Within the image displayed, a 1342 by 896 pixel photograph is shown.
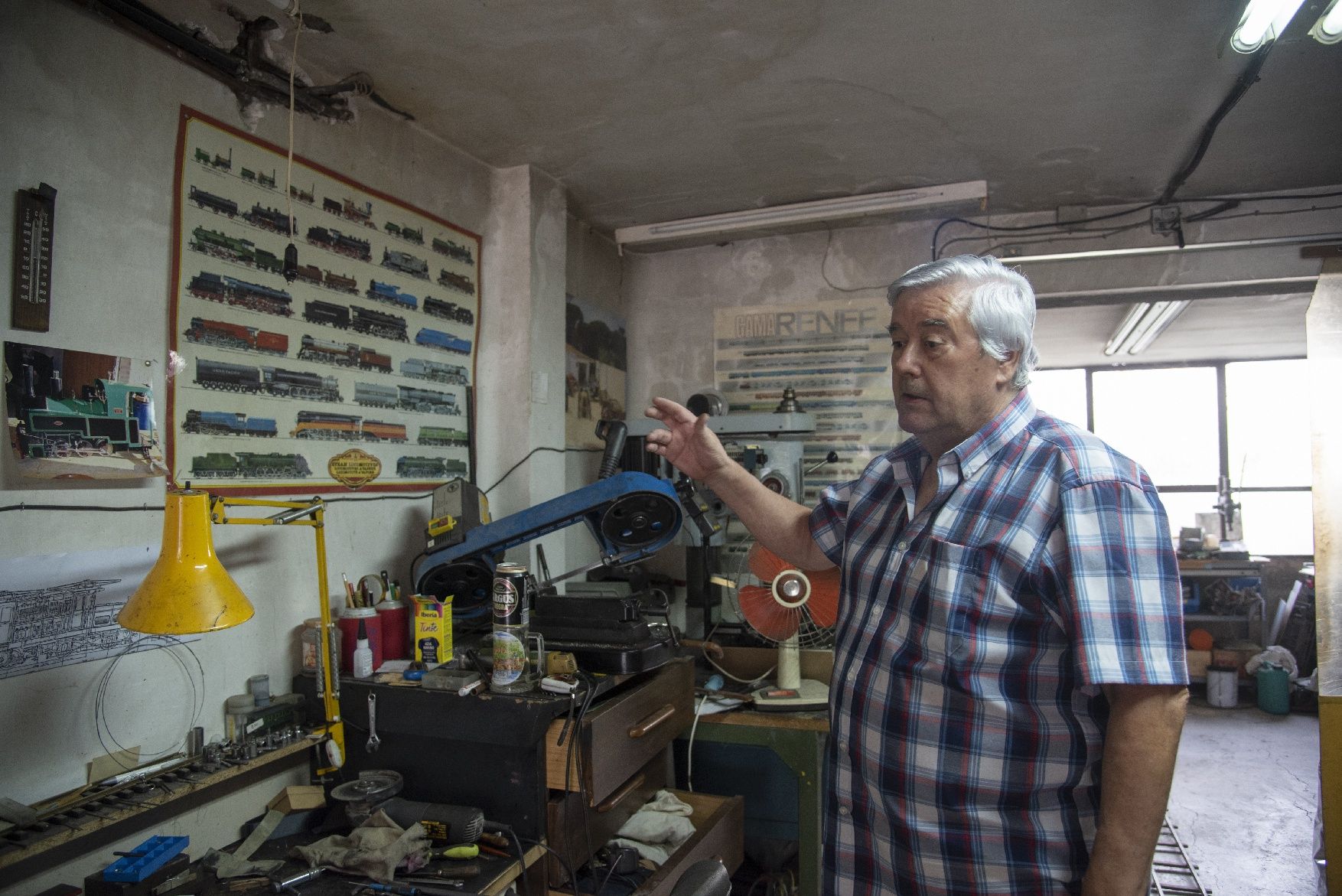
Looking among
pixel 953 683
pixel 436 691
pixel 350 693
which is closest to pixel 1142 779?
pixel 953 683

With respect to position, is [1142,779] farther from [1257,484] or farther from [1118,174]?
[1257,484]

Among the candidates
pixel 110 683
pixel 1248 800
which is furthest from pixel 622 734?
pixel 1248 800

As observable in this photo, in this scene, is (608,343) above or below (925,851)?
above

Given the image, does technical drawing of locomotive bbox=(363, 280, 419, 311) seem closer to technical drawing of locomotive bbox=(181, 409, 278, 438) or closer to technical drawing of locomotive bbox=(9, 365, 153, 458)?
technical drawing of locomotive bbox=(181, 409, 278, 438)

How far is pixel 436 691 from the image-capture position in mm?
1663

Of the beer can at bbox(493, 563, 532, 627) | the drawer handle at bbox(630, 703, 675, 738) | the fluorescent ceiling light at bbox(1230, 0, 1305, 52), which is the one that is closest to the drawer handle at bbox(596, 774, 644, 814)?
the drawer handle at bbox(630, 703, 675, 738)

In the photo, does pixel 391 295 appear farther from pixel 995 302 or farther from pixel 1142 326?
pixel 1142 326

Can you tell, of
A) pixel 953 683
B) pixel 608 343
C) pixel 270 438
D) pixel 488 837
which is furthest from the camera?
pixel 608 343

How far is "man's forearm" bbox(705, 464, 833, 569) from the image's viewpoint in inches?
63.6

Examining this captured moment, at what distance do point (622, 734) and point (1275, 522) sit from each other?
8.26 m

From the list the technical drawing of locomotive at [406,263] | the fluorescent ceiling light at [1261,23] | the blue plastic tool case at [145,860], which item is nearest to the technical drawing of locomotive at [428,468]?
the technical drawing of locomotive at [406,263]

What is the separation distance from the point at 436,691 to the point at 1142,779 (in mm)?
1310

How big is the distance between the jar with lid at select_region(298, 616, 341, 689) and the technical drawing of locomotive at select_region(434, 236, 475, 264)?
122 cm

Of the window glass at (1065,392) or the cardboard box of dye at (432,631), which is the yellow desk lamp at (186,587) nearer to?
the cardboard box of dye at (432,631)
